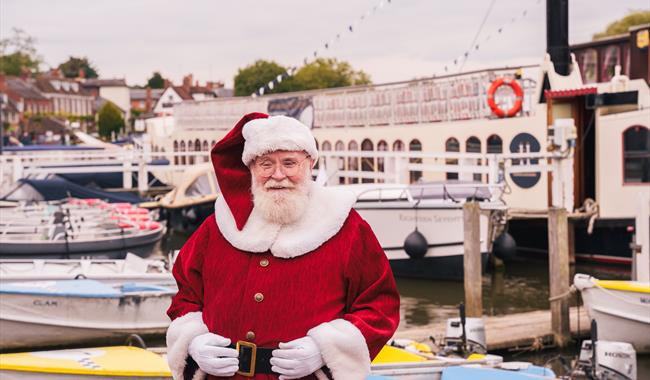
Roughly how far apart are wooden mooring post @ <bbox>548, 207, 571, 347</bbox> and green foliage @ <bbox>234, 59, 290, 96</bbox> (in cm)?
6620

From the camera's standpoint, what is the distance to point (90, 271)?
14.0 m

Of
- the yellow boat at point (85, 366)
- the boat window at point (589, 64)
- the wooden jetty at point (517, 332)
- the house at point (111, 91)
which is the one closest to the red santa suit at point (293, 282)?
the yellow boat at point (85, 366)

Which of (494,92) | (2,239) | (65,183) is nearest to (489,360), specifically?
(2,239)

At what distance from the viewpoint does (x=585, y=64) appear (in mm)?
25438

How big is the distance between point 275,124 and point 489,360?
17.2 ft

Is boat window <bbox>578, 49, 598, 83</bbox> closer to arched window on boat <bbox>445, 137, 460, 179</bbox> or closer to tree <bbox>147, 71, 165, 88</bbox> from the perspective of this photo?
arched window on boat <bbox>445, 137, 460, 179</bbox>

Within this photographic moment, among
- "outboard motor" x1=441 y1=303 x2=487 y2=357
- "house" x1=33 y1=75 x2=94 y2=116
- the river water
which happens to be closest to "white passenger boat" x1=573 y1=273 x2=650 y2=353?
"outboard motor" x1=441 y1=303 x2=487 y2=357

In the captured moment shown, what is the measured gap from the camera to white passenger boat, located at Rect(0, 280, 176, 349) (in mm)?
12148

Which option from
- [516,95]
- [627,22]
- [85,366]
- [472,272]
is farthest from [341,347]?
[627,22]

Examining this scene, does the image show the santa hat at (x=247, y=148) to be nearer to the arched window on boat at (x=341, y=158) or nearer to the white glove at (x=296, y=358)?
the white glove at (x=296, y=358)

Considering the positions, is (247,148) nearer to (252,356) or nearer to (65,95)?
(252,356)

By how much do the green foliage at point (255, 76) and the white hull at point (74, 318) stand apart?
217ft

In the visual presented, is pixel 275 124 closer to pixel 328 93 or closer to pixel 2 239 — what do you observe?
pixel 2 239

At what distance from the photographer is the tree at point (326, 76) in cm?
7256
